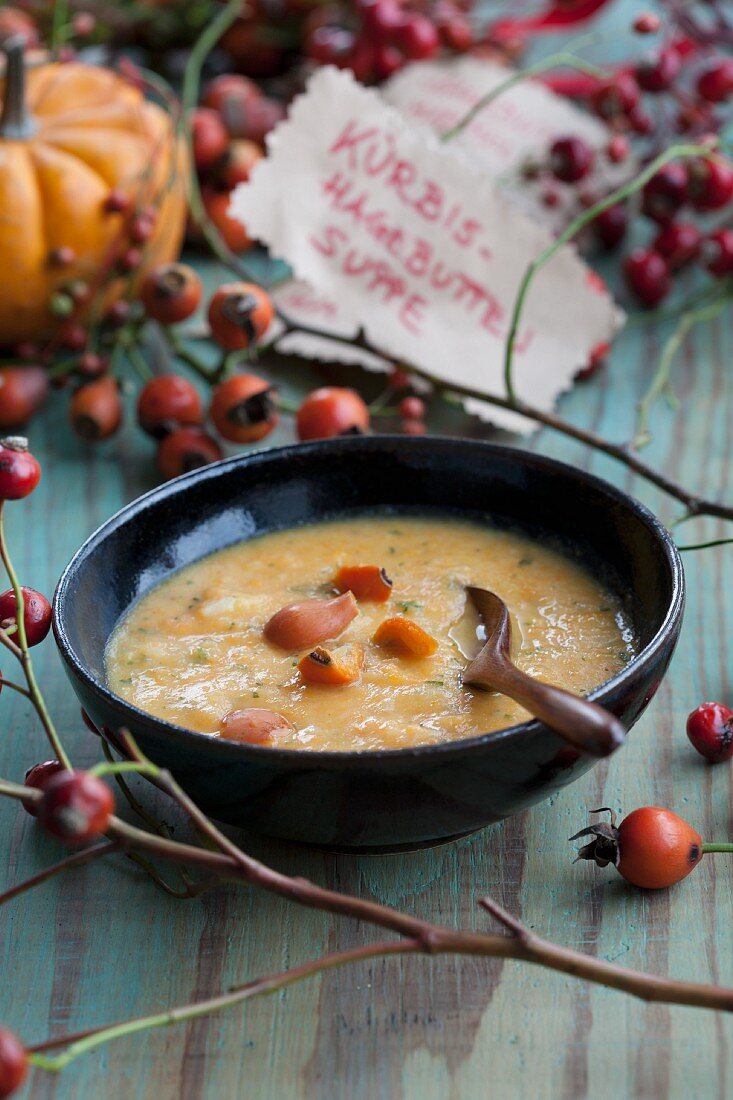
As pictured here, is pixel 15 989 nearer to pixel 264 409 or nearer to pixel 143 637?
pixel 143 637

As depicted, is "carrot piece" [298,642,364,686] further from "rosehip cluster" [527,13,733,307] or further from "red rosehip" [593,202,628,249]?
"red rosehip" [593,202,628,249]

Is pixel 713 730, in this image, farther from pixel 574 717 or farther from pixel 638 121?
pixel 638 121

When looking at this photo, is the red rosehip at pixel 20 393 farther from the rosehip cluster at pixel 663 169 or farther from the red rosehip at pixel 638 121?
the red rosehip at pixel 638 121

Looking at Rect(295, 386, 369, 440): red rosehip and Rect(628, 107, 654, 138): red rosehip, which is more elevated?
Rect(628, 107, 654, 138): red rosehip

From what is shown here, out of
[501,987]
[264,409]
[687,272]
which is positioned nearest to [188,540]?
[264,409]

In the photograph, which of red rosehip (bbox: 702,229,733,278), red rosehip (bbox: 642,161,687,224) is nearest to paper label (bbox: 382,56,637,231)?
red rosehip (bbox: 642,161,687,224)

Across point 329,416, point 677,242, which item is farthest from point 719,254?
point 329,416

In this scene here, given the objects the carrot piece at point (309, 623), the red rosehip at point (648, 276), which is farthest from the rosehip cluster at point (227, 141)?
the carrot piece at point (309, 623)
